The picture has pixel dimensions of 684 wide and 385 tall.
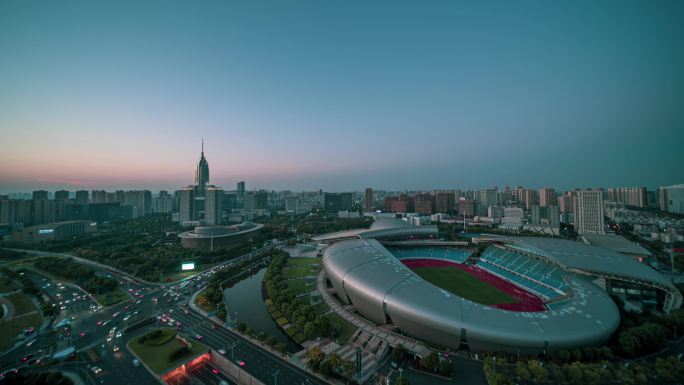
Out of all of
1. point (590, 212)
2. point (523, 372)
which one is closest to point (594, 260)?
point (523, 372)

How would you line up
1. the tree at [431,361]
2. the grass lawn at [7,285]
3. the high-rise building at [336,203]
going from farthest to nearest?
the high-rise building at [336,203], the grass lawn at [7,285], the tree at [431,361]

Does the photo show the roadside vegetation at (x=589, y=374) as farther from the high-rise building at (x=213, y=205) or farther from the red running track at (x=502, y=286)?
the high-rise building at (x=213, y=205)

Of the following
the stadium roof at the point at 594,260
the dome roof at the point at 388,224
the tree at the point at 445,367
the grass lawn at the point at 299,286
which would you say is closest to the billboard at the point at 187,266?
the grass lawn at the point at 299,286

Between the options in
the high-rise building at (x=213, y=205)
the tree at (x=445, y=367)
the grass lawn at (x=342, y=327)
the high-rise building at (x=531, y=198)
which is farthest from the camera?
the high-rise building at (x=531, y=198)

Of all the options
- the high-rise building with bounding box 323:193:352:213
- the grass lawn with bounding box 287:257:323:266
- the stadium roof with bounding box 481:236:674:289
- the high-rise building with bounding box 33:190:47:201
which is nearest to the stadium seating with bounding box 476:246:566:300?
the stadium roof with bounding box 481:236:674:289

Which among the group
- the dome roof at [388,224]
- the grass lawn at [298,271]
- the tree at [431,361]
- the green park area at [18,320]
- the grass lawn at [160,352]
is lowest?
the grass lawn at [160,352]

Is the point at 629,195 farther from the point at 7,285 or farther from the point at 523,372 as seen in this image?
the point at 7,285
